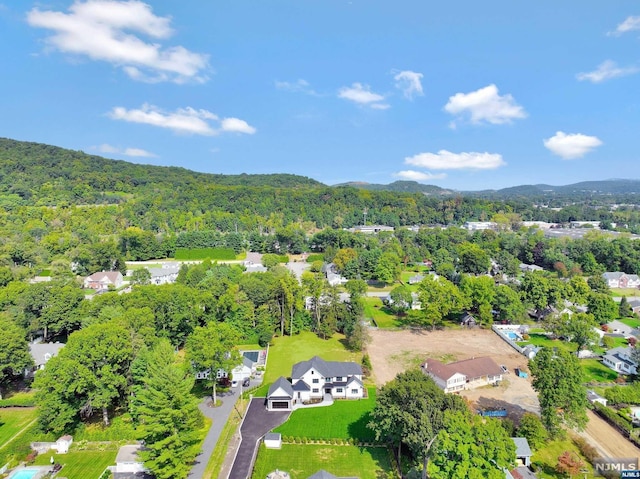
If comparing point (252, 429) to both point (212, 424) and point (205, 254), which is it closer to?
point (212, 424)

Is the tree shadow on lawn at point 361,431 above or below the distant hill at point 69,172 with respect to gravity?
below

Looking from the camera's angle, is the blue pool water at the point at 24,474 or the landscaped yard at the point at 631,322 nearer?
the blue pool water at the point at 24,474

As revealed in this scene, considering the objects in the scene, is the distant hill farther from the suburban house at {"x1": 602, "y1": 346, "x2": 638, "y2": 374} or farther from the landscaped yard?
the suburban house at {"x1": 602, "y1": 346, "x2": 638, "y2": 374}

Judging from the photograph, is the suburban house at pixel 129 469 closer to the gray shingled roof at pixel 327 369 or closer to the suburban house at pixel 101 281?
the gray shingled roof at pixel 327 369

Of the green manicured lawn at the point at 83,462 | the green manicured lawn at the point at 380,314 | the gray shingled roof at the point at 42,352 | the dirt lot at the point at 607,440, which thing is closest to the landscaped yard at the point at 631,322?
the dirt lot at the point at 607,440

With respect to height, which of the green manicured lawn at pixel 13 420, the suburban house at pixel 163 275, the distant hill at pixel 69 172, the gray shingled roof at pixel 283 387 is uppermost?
the distant hill at pixel 69 172

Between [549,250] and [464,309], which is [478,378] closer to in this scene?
[464,309]

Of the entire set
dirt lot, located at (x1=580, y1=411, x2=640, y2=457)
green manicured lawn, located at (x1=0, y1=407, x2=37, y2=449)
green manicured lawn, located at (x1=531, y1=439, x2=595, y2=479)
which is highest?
green manicured lawn, located at (x1=0, y1=407, x2=37, y2=449)

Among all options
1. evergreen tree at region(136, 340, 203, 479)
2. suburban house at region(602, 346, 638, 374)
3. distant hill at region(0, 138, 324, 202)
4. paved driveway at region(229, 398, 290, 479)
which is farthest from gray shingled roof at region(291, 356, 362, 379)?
distant hill at region(0, 138, 324, 202)
